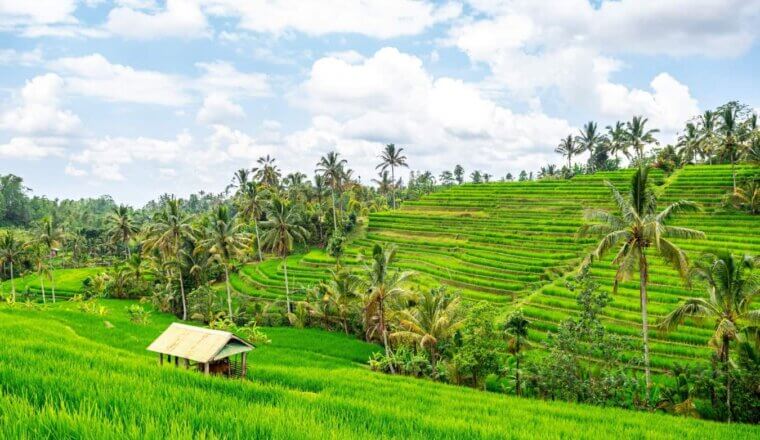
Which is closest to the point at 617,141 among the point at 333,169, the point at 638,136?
the point at 638,136

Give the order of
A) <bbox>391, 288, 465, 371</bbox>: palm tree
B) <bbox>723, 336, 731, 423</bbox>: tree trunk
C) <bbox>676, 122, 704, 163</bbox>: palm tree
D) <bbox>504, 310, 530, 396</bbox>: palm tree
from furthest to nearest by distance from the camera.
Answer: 1. <bbox>676, 122, 704, 163</bbox>: palm tree
2. <bbox>391, 288, 465, 371</bbox>: palm tree
3. <bbox>504, 310, 530, 396</bbox>: palm tree
4. <bbox>723, 336, 731, 423</bbox>: tree trunk

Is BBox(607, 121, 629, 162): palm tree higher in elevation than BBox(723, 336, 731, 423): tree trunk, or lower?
higher

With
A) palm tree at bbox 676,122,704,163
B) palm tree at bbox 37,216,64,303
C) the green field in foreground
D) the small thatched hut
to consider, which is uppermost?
palm tree at bbox 676,122,704,163

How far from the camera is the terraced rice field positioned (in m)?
26.3

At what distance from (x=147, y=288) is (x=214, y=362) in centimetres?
4048

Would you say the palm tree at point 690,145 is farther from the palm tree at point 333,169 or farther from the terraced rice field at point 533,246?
the palm tree at point 333,169

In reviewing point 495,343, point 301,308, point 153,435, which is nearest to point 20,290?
point 301,308

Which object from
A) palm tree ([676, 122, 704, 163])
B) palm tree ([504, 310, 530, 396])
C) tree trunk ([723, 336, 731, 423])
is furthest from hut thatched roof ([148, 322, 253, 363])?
palm tree ([676, 122, 704, 163])

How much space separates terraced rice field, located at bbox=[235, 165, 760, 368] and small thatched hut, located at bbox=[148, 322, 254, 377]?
1635cm

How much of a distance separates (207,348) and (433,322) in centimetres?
1093

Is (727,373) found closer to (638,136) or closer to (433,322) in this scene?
(433,322)

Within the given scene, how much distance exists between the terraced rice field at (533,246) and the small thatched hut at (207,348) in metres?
16.4

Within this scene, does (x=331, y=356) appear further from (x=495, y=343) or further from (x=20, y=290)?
(x=20, y=290)

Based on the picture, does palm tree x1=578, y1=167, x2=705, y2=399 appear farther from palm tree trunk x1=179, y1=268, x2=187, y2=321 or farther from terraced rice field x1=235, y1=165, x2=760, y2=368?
palm tree trunk x1=179, y1=268, x2=187, y2=321
